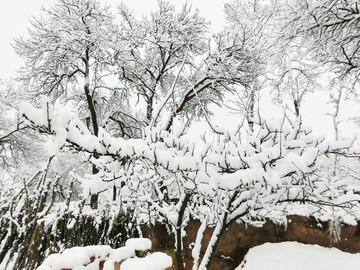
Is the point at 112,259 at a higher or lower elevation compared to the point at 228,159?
lower

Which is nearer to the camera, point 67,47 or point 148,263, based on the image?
point 148,263

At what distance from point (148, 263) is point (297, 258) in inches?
182

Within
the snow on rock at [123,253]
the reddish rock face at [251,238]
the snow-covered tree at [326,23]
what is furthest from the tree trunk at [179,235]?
the snow-covered tree at [326,23]

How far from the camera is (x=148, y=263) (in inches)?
49.7

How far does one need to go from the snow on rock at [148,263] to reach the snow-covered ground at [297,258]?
419 centimetres

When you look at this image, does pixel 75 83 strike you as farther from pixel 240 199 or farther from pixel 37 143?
pixel 240 199

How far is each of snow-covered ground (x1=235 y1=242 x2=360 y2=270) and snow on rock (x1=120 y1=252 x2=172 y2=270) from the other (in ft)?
13.8

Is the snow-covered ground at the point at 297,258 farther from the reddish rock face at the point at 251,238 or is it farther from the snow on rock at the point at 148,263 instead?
the snow on rock at the point at 148,263

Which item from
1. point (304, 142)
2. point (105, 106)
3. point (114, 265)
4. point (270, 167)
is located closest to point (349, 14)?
point (304, 142)

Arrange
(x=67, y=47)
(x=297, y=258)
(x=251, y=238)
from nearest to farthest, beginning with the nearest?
(x=297, y=258) < (x=251, y=238) < (x=67, y=47)

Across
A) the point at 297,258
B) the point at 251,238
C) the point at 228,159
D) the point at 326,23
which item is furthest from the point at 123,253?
the point at 326,23

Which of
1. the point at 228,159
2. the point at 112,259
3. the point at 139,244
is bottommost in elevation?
the point at 112,259

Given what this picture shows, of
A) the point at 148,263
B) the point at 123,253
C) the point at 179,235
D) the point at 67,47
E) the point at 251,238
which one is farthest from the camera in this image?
the point at 67,47

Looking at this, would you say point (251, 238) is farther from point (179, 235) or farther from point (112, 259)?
point (112, 259)
